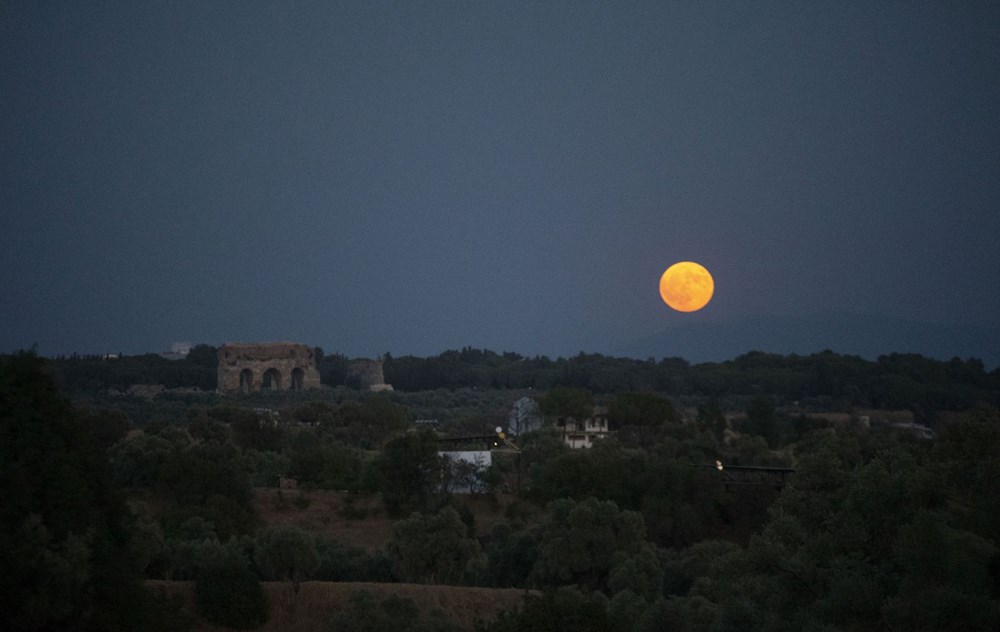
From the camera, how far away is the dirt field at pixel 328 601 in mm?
20594

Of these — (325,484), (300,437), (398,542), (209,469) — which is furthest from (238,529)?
(300,437)

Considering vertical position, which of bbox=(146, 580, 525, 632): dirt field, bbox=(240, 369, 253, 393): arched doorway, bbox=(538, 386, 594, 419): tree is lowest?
bbox=(146, 580, 525, 632): dirt field

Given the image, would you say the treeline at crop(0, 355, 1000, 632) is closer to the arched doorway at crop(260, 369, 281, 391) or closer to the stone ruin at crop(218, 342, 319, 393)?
the stone ruin at crop(218, 342, 319, 393)

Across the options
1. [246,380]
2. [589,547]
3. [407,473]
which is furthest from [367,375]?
[589,547]

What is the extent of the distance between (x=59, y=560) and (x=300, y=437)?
2567 centimetres

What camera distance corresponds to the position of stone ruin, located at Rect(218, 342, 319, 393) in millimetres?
70000

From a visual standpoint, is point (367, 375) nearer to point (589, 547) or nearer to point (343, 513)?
point (343, 513)

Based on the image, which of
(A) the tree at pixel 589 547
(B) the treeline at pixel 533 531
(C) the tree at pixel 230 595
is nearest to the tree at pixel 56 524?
(B) the treeline at pixel 533 531

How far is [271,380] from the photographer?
74.3m

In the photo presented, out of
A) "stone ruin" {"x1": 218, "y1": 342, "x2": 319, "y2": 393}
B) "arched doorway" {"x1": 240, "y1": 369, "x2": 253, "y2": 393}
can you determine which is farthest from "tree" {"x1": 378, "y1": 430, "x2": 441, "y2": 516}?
"arched doorway" {"x1": 240, "y1": 369, "x2": 253, "y2": 393}

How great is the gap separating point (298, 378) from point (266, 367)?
272cm

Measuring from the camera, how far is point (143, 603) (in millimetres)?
14883

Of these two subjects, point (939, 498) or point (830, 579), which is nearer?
point (830, 579)

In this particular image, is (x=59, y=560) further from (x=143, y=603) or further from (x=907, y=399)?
(x=907, y=399)
